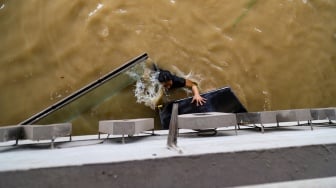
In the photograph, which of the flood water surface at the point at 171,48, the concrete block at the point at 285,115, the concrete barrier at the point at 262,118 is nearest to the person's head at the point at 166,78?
the flood water surface at the point at 171,48

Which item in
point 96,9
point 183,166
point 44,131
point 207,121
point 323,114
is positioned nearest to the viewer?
point 183,166

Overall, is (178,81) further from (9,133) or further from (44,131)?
(9,133)

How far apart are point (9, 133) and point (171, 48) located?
1861mm

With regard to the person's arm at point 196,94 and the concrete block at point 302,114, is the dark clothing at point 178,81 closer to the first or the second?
the person's arm at point 196,94

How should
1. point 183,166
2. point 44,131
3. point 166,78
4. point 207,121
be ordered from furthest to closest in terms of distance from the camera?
point 166,78, point 207,121, point 44,131, point 183,166

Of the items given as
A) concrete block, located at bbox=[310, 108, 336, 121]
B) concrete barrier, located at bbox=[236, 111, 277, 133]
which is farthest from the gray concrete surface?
concrete block, located at bbox=[310, 108, 336, 121]

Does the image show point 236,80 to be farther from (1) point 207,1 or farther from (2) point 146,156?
(2) point 146,156

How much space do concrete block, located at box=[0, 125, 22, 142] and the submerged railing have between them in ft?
2.65

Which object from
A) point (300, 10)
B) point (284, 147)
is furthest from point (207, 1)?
point (284, 147)

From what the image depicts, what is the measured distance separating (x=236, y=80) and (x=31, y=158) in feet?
7.68

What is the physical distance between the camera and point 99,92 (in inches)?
101

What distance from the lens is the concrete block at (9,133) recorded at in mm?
1431

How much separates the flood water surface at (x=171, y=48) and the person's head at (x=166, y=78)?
16cm

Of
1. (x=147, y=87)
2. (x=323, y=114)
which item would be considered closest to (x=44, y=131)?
(x=147, y=87)
